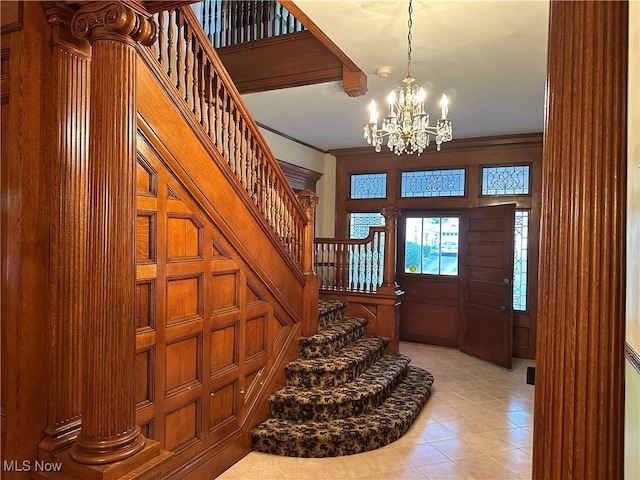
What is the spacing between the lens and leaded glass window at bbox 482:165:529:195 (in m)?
6.07

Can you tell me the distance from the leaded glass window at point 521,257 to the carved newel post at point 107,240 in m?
5.52

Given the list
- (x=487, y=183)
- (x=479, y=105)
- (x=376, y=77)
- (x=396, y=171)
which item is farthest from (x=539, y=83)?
(x=396, y=171)

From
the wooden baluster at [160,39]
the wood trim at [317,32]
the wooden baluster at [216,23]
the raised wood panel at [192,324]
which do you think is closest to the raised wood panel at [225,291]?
the raised wood panel at [192,324]

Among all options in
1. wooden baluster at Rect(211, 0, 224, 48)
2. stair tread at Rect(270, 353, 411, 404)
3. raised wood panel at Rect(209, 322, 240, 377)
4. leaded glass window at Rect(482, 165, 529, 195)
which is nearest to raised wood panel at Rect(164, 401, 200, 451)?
raised wood panel at Rect(209, 322, 240, 377)

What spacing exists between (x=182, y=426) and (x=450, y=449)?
6.62 feet

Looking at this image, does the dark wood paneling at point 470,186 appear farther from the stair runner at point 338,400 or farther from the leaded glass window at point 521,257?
the stair runner at point 338,400

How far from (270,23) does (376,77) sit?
1.35m

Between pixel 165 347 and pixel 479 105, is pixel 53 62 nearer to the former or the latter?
pixel 165 347

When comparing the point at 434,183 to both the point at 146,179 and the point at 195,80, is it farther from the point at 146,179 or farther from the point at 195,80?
the point at 146,179

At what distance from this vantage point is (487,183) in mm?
6301

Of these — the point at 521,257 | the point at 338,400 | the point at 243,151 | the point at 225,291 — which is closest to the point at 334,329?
the point at 338,400

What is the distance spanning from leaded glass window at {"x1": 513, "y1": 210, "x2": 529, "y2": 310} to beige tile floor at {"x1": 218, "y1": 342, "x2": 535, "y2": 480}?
1.56 m

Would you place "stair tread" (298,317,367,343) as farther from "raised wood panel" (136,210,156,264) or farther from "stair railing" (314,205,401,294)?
"raised wood panel" (136,210,156,264)

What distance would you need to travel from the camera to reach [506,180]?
6191 mm
